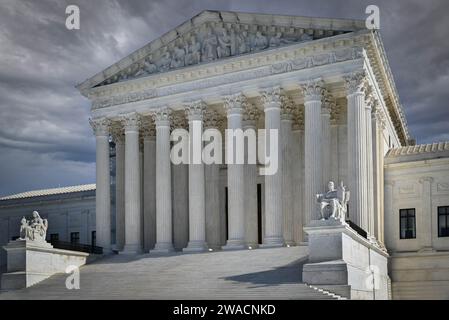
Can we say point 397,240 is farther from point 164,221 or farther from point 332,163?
point 164,221

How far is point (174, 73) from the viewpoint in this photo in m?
48.3

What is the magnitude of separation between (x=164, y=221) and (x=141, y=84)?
1040 cm

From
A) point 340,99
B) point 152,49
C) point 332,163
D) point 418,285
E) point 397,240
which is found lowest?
point 418,285

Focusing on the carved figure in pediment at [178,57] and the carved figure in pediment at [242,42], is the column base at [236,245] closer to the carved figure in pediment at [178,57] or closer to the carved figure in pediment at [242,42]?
the carved figure in pediment at [242,42]

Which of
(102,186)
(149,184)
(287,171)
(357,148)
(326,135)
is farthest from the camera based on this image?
(149,184)

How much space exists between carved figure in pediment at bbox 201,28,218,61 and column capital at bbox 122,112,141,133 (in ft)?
23.0

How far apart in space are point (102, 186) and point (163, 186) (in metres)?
5.75

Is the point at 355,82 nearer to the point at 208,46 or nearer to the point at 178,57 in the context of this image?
the point at 208,46

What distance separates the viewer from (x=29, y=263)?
41406mm

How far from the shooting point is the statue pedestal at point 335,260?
104 feet

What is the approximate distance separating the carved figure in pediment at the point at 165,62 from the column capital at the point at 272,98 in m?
8.79

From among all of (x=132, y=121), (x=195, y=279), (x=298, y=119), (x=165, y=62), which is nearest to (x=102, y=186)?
(x=132, y=121)
